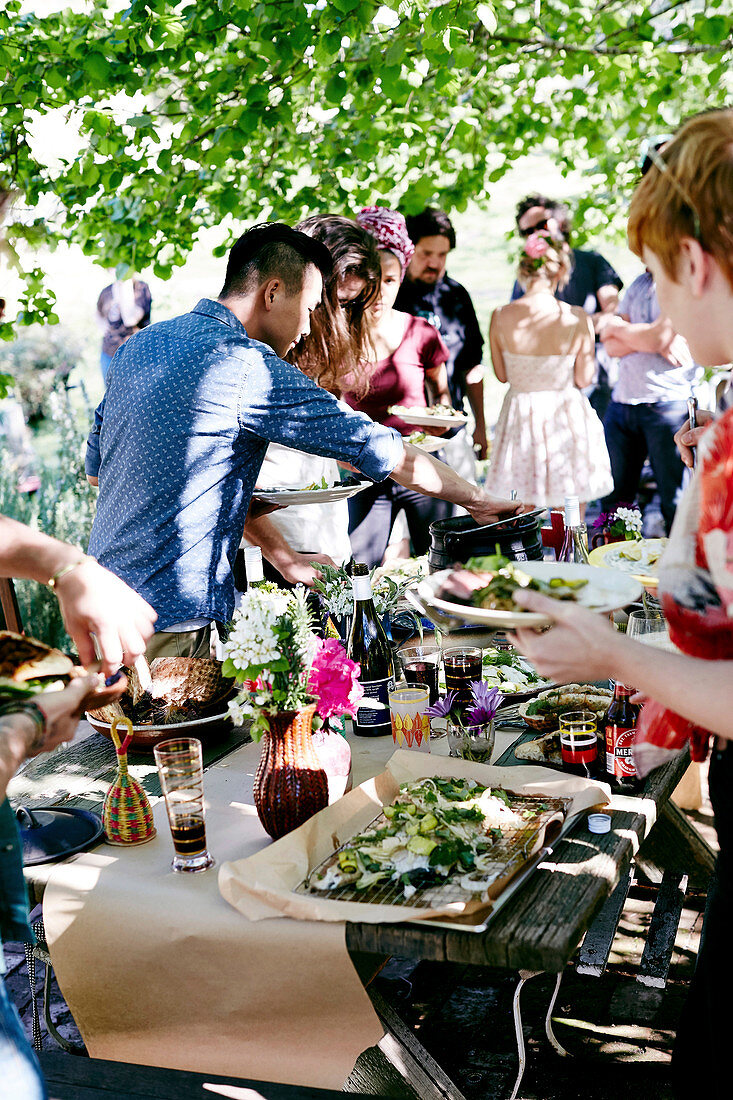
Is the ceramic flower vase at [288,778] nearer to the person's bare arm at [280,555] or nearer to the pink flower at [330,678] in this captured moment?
the pink flower at [330,678]

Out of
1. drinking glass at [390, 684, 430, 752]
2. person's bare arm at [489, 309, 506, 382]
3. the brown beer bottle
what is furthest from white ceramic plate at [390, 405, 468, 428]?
the brown beer bottle

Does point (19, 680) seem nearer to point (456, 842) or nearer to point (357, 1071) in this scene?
point (456, 842)

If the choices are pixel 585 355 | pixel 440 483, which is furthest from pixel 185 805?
pixel 585 355

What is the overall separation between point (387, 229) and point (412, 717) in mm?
2896

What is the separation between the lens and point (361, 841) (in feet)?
5.19

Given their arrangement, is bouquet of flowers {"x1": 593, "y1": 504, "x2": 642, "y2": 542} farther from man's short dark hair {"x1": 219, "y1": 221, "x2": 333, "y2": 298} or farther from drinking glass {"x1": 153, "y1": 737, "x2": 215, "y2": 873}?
drinking glass {"x1": 153, "y1": 737, "x2": 215, "y2": 873}

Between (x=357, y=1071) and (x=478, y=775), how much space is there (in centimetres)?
53

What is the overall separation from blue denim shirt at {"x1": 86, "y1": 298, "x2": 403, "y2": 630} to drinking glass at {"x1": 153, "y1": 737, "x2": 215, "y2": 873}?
847 mm

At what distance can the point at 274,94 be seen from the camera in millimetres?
4125

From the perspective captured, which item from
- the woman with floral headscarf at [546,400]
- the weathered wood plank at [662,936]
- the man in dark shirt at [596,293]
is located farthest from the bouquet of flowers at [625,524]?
the man in dark shirt at [596,293]

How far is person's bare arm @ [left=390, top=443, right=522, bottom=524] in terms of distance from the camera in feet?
8.43

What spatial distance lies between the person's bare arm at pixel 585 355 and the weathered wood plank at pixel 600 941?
3.65 metres

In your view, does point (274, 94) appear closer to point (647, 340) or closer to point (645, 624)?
point (647, 340)

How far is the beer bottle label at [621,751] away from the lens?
1.81 meters
